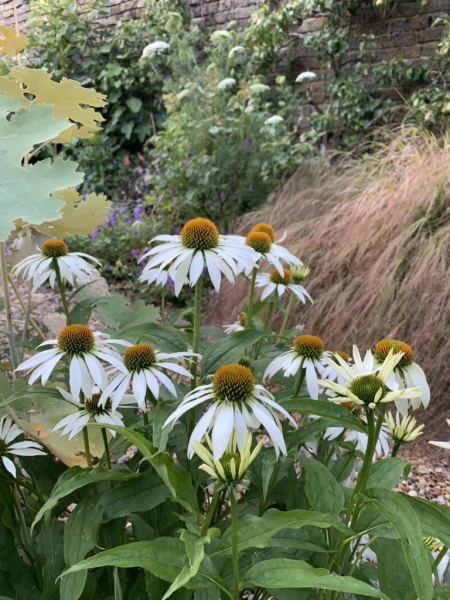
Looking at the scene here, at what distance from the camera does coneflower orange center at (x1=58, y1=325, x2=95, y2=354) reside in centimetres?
68

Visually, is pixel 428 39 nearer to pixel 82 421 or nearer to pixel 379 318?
pixel 379 318

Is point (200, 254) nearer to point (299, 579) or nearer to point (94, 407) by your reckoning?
point (94, 407)

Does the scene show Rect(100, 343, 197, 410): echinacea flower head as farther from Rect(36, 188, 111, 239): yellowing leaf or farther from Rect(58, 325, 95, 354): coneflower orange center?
Rect(36, 188, 111, 239): yellowing leaf

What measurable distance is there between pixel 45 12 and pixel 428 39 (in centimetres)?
292

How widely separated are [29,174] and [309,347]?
432 millimetres

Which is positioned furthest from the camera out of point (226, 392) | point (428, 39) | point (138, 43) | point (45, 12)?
point (138, 43)

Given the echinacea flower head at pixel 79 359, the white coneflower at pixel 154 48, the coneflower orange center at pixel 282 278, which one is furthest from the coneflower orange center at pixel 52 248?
the white coneflower at pixel 154 48

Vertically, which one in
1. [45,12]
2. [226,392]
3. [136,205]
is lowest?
[136,205]

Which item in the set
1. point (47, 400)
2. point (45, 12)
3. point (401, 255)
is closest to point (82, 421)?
point (47, 400)

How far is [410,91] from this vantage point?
379cm

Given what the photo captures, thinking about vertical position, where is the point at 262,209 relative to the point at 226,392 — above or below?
below

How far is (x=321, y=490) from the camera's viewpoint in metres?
0.61

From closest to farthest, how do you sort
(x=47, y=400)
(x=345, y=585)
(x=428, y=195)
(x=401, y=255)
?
(x=345, y=585) < (x=47, y=400) < (x=401, y=255) < (x=428, y=195)

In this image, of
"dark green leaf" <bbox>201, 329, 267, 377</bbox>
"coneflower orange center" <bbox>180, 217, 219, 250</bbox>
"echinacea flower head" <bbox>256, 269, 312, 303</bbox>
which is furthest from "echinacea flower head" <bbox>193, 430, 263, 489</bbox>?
"echinacea flower head" <bbox>256, 269, 312, 303</bbox>
